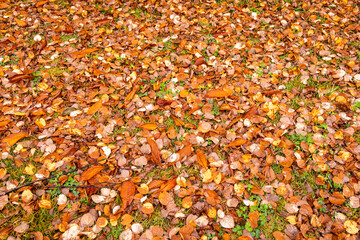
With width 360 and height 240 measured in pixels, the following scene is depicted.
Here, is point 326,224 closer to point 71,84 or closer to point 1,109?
point 71,84

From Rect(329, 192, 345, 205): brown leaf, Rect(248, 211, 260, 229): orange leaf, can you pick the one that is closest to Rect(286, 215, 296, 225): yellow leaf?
Rect(248, 211, 260, 229): orange leaf

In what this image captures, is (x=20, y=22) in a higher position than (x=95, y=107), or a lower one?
higher

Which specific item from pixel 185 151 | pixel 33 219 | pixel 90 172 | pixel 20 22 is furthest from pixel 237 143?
pixel 20 22

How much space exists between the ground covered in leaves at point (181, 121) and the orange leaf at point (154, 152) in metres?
0.03

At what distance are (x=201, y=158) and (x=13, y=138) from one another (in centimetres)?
196

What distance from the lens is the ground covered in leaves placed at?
1.98 m

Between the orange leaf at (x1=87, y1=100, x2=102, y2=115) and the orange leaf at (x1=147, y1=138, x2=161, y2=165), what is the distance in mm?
747

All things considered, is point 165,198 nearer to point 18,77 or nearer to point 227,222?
point 227,222

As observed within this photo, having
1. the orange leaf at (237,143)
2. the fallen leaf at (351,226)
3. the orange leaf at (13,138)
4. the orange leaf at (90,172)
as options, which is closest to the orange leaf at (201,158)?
the orange leaf at (237,143)

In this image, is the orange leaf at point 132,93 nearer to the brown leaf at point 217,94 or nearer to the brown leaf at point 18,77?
the brown leaf at point 217,94

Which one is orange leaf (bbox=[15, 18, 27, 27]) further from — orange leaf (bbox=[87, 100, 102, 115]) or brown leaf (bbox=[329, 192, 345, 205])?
brown leaf (bbox=[329, 192, 345, 205])

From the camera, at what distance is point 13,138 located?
7.80ft

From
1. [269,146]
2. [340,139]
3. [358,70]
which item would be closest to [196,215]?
[269,146]

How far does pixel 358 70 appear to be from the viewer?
2936mm
